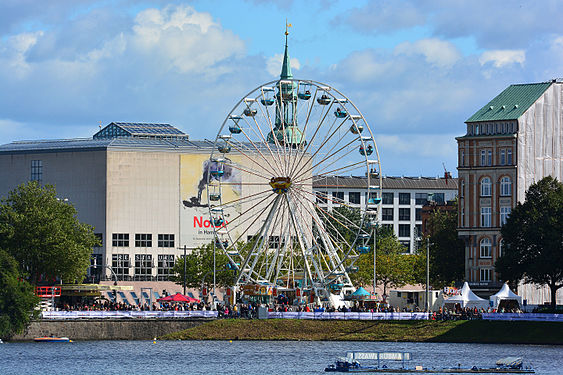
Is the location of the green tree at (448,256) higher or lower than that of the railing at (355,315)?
higher

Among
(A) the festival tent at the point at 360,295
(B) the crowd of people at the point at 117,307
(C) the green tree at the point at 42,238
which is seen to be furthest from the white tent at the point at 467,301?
(C) the green tree at the point at 42,238

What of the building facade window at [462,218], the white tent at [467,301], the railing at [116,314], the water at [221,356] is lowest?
the water at [221,356]

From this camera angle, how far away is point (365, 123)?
140 m

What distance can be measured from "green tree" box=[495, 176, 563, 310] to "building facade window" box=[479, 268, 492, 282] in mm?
17542

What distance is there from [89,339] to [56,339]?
Result: 4183 millimetres

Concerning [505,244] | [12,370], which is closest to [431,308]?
[505,244]

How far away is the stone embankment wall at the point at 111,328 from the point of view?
133 meters

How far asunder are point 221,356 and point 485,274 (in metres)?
56.1

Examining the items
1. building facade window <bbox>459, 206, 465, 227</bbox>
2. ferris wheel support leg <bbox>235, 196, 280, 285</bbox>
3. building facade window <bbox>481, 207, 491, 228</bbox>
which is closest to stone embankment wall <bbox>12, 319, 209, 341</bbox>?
ferris wheel support leg <bbox>235, 196, 280, 285</bbox>

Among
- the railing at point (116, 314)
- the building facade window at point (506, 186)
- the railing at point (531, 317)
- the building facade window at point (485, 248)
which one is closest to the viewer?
the railing at point (531, 317)

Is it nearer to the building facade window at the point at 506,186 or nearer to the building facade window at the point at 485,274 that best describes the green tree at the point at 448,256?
the building facade window at the point at 485,274

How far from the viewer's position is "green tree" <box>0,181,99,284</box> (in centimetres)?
15000

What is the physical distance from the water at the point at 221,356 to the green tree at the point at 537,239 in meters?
14.8

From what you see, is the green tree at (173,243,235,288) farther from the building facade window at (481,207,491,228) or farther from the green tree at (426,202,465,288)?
the building facade window at (481,207,491,228)
